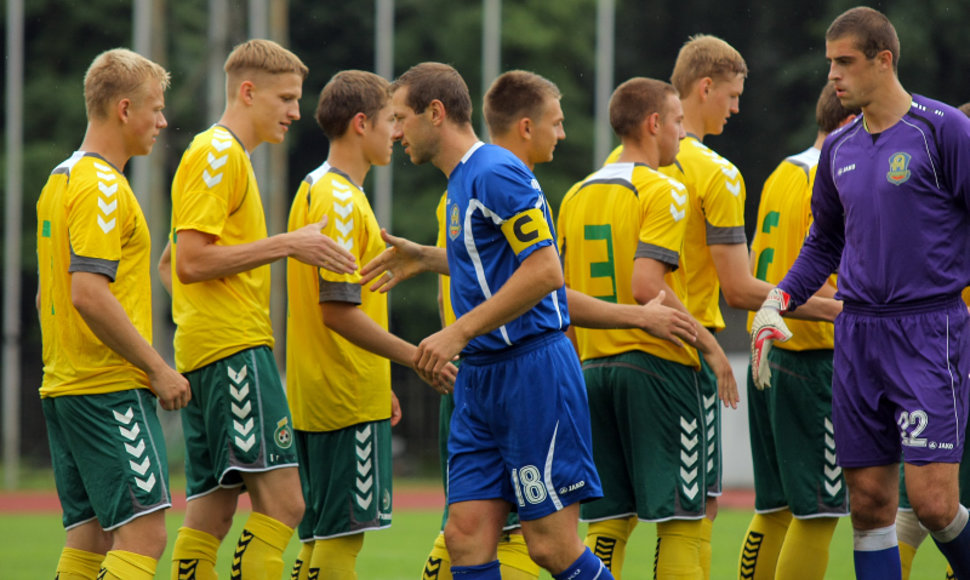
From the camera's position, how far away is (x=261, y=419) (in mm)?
5625

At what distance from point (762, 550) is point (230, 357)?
3.15m

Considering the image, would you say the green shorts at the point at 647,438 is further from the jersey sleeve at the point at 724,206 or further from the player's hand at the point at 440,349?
the player's hand at the point at 440,349

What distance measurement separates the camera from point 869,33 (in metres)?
5.38

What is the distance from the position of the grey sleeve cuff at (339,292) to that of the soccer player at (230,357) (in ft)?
0.99

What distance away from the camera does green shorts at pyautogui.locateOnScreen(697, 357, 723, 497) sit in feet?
20.0

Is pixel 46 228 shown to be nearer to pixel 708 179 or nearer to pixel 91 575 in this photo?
pixel 91 575

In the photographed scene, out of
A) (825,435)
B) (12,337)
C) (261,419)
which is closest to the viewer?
(261,419)

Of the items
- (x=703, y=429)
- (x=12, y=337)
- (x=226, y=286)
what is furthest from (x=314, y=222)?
(x=12, y=337)

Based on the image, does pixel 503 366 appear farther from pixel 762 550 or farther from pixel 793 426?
pixel 762 550

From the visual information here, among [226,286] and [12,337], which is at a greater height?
[226,286]

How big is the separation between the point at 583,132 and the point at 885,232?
21076 mm

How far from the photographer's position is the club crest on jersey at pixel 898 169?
525 cm

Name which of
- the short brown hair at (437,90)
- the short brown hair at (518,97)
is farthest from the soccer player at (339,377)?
the short brown hair at (437,90)

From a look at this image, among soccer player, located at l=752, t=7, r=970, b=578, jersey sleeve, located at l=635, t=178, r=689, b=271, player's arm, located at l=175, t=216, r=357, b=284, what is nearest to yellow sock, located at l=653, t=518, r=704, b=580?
soccer player, located at l=752, t=7, r=970, b=578
